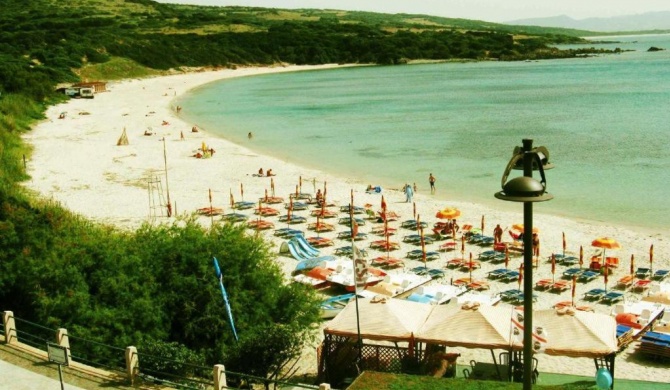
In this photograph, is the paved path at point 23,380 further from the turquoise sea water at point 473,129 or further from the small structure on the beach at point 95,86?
the small structure on the beach at point 95,86

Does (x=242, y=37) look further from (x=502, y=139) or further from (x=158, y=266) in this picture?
(x=158, y=266)

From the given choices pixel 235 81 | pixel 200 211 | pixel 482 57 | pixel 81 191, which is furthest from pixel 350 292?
pixel 482 57

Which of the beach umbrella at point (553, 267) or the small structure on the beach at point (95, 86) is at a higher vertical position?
the small structure on the beach at point (95, 86)

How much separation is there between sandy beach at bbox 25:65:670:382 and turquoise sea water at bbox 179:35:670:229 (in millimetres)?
A: 2917

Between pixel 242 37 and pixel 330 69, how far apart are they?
22302mm

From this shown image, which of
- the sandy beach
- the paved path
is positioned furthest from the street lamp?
the sandy beach

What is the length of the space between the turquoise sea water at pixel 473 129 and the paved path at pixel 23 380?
2571cm

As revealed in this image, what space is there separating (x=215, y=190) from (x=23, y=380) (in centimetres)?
2510

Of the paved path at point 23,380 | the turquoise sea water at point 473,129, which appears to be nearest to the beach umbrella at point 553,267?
A: the turquoise sea water at point 473,129

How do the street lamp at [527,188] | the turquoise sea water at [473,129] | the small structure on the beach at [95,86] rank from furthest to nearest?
the small structure on the beach at [95,86] < the turquoise sea water at [473,129] < the street lamp at [527,188]

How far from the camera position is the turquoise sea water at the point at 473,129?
3931cm

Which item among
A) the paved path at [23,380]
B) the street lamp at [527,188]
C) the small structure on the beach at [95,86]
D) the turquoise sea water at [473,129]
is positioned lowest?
the turquoise sea water at [473,129]

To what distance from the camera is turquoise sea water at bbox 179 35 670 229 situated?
39312 mm

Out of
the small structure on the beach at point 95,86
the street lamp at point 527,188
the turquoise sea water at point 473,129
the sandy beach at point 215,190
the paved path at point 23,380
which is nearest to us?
the street lamp at point 527,188
